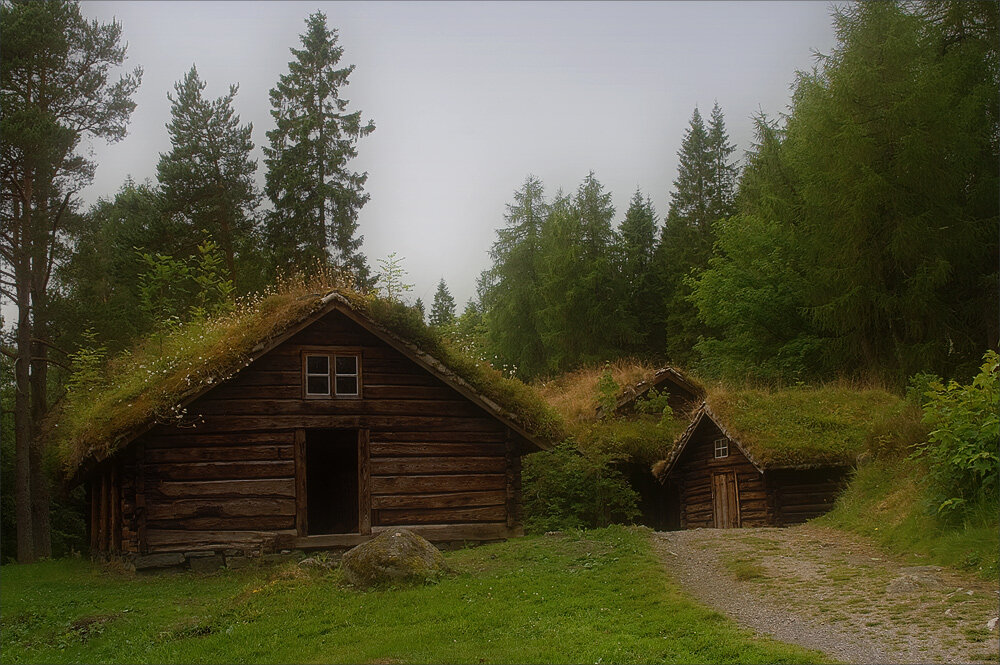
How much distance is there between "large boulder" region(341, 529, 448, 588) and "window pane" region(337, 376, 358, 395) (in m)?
5.14

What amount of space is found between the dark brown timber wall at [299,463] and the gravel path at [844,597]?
184 inches

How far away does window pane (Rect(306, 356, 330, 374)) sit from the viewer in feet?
64.1

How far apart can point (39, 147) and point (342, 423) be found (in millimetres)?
16535

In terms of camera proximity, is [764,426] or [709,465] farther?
[709,465]

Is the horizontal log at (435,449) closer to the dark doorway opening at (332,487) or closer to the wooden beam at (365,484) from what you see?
the wooden beam at (365,484)

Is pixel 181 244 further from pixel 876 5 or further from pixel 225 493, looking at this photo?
pixel 876 5

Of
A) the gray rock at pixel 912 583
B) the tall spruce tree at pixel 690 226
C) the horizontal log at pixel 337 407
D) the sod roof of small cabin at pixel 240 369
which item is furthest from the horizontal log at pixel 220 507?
the tall spruce tree at pixel 690 226

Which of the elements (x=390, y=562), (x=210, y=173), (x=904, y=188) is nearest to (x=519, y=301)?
(x=210, y=173)

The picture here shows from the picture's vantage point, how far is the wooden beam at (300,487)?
18.7 meters

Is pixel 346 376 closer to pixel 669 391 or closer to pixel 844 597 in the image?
pixel 844 597

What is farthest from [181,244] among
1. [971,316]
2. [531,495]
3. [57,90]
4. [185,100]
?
[971,316]

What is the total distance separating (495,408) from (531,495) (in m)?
5.04

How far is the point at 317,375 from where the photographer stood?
1945 cm

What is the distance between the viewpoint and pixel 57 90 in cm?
2984
